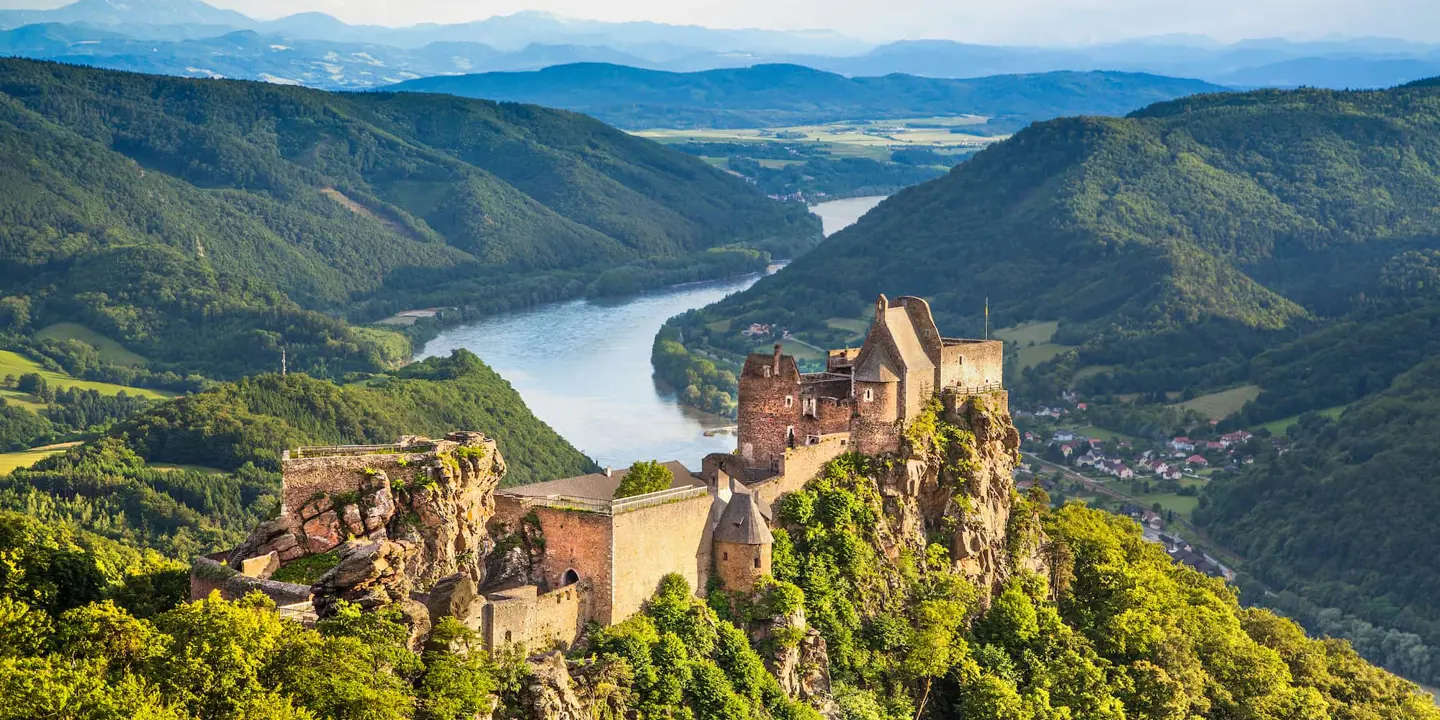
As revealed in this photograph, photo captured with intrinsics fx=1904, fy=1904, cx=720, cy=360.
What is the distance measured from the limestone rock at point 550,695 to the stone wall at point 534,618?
1249 millimetres

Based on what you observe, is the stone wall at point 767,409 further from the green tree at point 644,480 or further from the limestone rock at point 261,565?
the limestone rock at point 261,565

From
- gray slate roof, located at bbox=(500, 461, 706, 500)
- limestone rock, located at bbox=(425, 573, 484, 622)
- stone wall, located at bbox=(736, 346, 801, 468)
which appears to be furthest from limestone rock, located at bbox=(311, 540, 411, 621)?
stone wall, located at bbox=(736, 346, 801, 468)

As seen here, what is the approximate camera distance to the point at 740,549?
6116 cm

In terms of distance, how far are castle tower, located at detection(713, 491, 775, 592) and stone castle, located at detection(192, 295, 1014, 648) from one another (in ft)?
0.15

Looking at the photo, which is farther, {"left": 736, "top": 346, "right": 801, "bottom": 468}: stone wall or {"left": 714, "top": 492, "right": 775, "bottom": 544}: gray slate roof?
{"left": 736, "top": 346, "right": 801, "bottom": 468}: stone wall

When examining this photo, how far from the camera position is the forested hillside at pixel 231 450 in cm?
11806

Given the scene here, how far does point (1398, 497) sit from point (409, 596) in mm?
126442

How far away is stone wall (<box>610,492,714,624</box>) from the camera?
57.2m

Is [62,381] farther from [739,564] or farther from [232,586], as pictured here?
[232,586]

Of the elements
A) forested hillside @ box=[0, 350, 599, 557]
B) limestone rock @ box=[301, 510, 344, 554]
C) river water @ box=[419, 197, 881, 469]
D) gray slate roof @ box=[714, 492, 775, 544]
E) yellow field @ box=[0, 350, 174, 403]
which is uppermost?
limestone rock @ box=[301, 510, 344, 554]

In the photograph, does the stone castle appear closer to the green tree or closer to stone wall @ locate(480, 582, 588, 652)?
stone wall @ locate(480, 582, 588, 652)

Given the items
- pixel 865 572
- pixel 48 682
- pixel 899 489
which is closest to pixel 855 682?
pixel 865 572

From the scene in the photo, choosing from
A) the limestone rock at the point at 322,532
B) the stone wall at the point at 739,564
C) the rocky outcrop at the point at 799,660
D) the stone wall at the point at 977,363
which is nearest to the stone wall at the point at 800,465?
the stone wall at the point at 739,564

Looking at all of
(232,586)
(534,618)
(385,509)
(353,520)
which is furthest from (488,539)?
(232,586)
